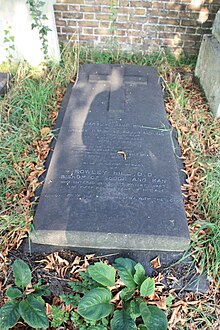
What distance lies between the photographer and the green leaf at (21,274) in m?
1.71

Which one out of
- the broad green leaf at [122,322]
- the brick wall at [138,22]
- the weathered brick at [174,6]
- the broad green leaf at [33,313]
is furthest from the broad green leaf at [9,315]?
the weathered brick at [174,6]

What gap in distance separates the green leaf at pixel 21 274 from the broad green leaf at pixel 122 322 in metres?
0.53

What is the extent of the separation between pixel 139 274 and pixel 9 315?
726 mm

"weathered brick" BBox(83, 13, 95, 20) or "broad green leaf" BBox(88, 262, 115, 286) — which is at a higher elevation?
"weathered brick" BBox(83, 13, 95, 20)

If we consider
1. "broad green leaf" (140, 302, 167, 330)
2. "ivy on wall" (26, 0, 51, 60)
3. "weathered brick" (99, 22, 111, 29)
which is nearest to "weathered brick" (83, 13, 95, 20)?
"weathered brick" (99, 22, 111, 29)

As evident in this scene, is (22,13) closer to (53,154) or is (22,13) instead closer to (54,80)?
(54,80)

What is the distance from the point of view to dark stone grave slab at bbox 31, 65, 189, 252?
1.84 meters

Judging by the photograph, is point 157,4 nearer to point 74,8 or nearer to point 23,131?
point 74,8

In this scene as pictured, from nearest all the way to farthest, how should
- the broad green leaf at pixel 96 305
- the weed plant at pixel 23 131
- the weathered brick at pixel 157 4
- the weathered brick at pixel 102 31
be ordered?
the broad green leaf at pixel 96 305, the weed plant at pixel 23 131, the weathered brick at pixel 157 4, the weathered brick at pixel 102 31

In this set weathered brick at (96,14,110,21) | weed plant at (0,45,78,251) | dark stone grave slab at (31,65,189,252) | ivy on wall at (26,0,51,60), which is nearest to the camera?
dark stone grave slab at (31,65,189,252)

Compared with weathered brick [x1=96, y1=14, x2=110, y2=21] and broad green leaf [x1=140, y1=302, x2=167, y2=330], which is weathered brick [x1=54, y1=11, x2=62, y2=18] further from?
broad green leaf [x1=140, y1=302, x2=167, y2=330]

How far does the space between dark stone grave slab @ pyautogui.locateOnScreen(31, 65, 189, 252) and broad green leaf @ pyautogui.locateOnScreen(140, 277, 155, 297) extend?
26 centimetres

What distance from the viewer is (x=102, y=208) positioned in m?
1.92

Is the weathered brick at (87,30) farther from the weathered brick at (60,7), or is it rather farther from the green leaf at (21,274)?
the green leaf at (21,274)
